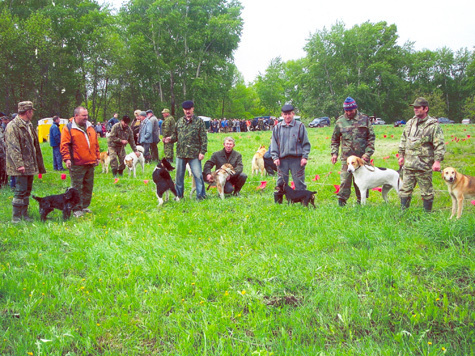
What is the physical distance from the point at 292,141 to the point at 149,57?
37.1m

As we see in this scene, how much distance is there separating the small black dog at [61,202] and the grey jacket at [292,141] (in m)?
4.23

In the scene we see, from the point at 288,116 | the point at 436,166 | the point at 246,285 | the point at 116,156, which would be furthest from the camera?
the point at 116,156

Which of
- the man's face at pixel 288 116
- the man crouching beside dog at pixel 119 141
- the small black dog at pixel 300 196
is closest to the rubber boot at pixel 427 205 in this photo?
the small black dog at pixel 300 196

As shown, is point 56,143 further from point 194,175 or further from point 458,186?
point 458,186

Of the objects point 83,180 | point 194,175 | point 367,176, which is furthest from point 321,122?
point 83,180

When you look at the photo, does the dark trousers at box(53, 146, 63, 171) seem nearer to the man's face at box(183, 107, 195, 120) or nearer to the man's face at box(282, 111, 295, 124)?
the man's face at box(183, 107, 195, 120)

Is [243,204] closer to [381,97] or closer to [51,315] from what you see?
[51,315]

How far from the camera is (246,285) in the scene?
390cm

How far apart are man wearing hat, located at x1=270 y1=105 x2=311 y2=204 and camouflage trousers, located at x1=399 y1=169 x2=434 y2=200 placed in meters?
1.83

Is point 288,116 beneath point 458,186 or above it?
above

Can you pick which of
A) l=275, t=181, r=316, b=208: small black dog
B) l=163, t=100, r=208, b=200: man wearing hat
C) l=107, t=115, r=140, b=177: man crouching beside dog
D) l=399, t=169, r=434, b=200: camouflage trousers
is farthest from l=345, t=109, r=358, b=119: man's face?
l=107, t=115, r=140, b=177: man crouching beside dog

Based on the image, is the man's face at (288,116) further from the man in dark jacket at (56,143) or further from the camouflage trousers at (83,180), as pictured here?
the man in dark jacket at (56,143)

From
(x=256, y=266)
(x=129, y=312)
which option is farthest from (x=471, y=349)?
(x=129, y=312)

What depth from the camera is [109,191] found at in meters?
9.81
